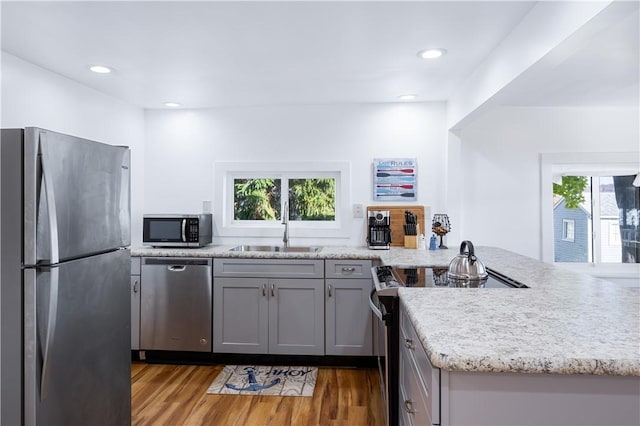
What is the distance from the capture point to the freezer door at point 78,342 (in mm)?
1508

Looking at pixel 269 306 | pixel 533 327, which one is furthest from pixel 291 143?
pixel 533 327

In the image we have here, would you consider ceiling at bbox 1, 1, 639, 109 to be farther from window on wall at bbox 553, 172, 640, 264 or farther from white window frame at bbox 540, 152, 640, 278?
window on wall at bbox 553, 172, 640, 264

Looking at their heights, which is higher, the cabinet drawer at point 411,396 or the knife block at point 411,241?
the knife block at point 411,241

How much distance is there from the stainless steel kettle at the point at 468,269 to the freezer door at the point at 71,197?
1.74 meters

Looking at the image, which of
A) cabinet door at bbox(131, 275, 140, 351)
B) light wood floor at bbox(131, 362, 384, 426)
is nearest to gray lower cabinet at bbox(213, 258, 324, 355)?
light wood floor at bbox(131, 362, 384, 426)

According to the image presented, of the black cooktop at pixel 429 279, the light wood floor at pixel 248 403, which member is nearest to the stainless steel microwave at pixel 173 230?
the light wood floor at pixel 248 403

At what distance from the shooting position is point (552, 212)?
142 inches

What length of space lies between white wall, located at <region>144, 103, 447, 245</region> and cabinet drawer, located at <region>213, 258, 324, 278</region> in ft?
2.06

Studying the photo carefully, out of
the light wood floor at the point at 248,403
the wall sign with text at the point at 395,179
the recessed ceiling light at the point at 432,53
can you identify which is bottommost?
the light wood floor at the point at 248,403

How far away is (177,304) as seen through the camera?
3.16 meters

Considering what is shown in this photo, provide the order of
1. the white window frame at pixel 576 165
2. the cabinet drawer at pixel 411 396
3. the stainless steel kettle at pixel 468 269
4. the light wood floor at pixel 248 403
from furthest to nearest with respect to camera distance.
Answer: the white window frame at pixel 576 165 → the light wood floor at pixel 248 403 → the stainless steel kettle at pixel 468 269 → the cabinet drawer at pixel 411 396

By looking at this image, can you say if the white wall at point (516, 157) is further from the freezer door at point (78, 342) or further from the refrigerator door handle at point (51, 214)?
the refrigerator door handle at point (51, 214)

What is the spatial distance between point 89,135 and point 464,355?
320cm

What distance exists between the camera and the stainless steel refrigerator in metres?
1.49
